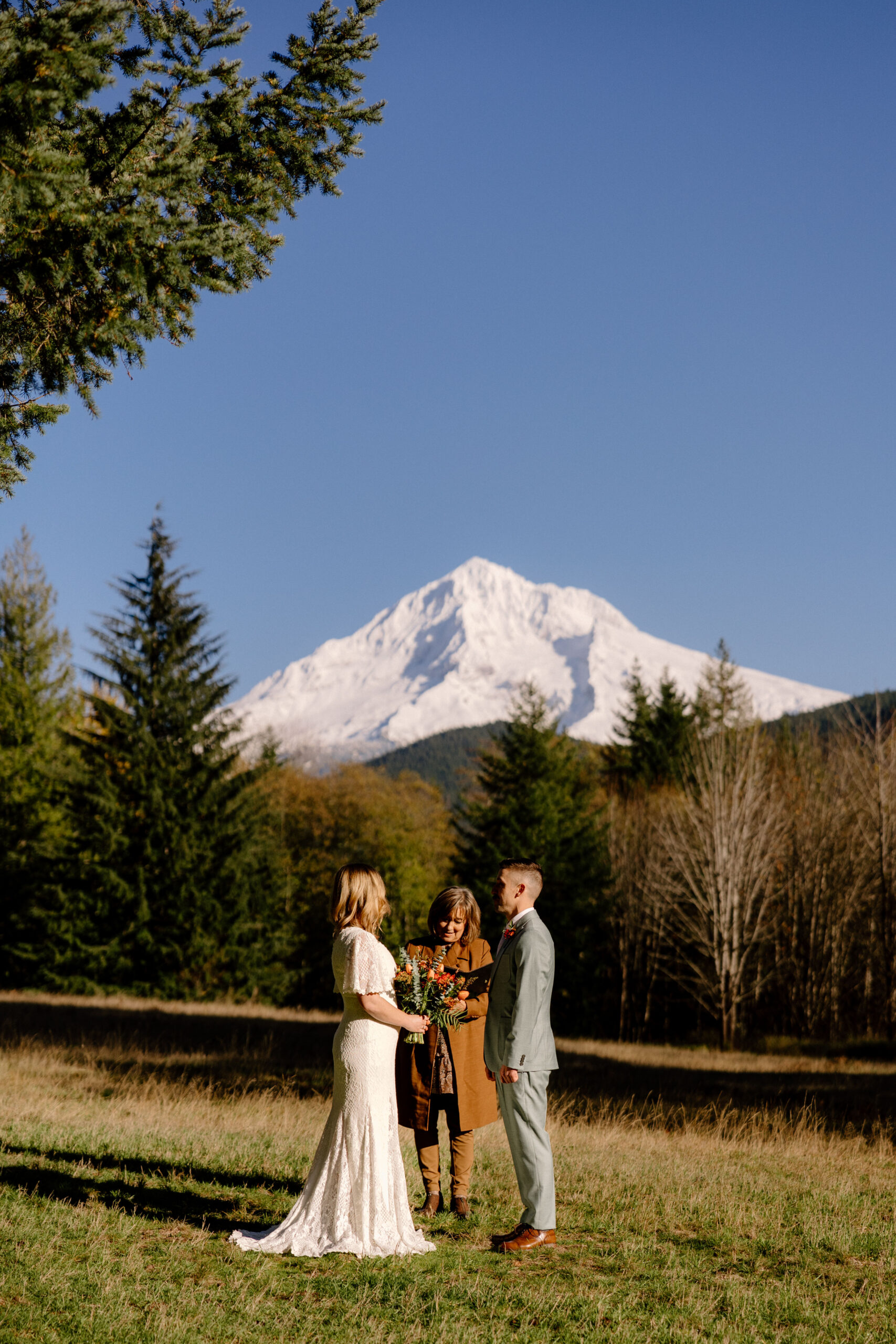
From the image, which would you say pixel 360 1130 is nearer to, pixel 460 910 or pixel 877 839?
pixel 460 910

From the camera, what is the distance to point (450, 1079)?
19.6 feet

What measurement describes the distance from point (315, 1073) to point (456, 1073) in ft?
29.2

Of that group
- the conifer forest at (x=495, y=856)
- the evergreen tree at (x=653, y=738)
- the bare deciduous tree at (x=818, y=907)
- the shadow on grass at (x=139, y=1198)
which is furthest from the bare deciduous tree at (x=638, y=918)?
the shadow on grass at (x=139, y=1198)

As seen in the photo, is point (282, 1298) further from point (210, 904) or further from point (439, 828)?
point (439, 828)

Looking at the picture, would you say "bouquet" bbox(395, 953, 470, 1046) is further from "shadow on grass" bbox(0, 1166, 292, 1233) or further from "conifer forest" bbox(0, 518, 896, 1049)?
"conifer forest" bbox(0, 518, 896, 1049)

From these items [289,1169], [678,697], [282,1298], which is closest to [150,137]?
[282,1298]

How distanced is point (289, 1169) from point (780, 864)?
99.3 feet

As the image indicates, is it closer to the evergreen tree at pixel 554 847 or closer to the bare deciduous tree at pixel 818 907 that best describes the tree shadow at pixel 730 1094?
the bare deciduous tree at pixel 818 907

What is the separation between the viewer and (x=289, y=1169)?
23.5 ft

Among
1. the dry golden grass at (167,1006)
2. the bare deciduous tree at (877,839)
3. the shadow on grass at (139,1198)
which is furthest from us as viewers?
the bare deciduous tree at (877,839)

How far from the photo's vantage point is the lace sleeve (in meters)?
5.20

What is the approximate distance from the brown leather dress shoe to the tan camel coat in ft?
2.20

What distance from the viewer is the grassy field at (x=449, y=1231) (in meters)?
4.33

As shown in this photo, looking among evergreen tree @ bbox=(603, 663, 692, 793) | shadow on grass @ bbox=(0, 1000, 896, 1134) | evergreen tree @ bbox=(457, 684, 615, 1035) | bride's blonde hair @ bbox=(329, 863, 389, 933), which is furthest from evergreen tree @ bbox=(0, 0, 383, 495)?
evergreen tree @ bbox=(603, 663, 692, 793)
